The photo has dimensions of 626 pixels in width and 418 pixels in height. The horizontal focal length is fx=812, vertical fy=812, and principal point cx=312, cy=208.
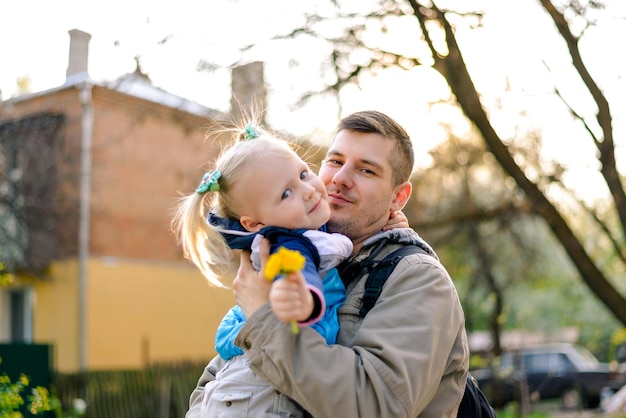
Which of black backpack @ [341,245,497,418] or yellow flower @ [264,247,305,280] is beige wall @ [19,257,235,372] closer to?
black backpack @ [341,245,497,418]

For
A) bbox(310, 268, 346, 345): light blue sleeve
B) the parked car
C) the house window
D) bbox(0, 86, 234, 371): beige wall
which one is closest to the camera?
bbox(310, 268, 346, 345): light blue sleeve

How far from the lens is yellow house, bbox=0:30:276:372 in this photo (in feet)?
63.8

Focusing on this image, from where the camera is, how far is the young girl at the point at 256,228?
2.47 meters

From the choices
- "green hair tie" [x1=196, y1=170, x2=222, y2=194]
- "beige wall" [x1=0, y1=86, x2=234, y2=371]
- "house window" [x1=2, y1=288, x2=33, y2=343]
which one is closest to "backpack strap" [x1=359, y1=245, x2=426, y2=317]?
"green hair tie" [x1=196, y1=170, x2=222, y2=194]

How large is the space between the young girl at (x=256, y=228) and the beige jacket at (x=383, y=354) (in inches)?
4.5

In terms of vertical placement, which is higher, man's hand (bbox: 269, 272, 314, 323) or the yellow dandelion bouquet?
the yellow dandelion bouquet

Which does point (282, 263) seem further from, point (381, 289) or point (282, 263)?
point (381, 289)

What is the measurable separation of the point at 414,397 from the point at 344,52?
5733mm

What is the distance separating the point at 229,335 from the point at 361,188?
27.9 inches

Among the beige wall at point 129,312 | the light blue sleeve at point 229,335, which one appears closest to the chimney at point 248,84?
the light blue sleeve at point 229,335

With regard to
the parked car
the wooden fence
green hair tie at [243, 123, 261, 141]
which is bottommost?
the parked car

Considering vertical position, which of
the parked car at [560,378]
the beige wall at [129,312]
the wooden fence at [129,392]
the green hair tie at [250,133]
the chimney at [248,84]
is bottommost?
A: the parked car at [560,378]

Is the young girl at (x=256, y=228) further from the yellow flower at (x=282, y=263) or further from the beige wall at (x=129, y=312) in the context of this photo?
the beige wall at (x=129, y=312)

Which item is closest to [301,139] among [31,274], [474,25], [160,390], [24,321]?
[474,25]
